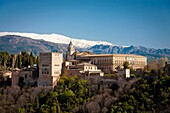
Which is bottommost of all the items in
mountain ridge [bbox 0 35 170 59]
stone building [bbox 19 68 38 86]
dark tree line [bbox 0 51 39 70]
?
stone building [bbox 19 68 38 86]

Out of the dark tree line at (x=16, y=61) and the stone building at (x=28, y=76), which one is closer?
the stone building at (x=28, y=76)

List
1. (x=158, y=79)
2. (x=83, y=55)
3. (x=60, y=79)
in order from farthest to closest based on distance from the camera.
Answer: (x=83, y=55)
(x=60, y=79)
(x=158, y=79)

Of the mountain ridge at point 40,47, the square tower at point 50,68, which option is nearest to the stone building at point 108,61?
the square tower at point 50,68

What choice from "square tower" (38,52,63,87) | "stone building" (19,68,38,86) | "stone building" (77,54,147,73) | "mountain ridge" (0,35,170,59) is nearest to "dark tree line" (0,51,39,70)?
"stone building" (19,68,38,86)

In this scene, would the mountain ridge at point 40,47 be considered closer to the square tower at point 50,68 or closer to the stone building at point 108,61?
the stone building at point 108,61

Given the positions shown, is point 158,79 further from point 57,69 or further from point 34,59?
point 34,59

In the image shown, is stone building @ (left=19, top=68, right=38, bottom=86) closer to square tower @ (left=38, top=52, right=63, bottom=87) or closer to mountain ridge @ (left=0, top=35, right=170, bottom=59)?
square tower @ (left=38, top=52, right=63, bottom=87)

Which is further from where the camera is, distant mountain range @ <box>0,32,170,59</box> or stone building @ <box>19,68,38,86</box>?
distant mountain range @ <box>0,32,170,59</box>

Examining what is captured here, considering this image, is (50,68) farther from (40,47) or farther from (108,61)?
(40,47)

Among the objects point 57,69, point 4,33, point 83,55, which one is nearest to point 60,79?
point 57,69
